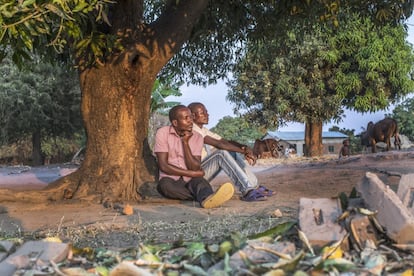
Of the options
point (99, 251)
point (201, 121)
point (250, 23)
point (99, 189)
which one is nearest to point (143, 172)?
point (99, 189)

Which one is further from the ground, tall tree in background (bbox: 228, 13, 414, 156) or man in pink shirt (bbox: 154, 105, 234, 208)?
tall tree in background (bbox: 228, 13, 414, 156)

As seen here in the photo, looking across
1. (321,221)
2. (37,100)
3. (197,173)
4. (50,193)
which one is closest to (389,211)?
(321,221)

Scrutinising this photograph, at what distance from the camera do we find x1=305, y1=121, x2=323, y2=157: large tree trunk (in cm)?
2253

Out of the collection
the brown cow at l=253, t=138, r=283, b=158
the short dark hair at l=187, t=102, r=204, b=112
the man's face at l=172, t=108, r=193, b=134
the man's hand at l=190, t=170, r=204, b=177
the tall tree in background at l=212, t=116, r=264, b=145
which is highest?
the tall tree in background at l=212, t=116, r=264, b=145

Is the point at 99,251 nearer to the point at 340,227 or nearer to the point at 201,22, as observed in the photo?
the point at 340,227

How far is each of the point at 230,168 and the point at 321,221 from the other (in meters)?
4.06

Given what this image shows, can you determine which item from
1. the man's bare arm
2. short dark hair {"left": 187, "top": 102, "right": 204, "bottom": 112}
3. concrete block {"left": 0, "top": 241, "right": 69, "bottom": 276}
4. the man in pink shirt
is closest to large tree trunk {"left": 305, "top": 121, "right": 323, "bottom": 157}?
short dark hair {"left": 187, "top": 102, "right": 204, "bottom": 112}

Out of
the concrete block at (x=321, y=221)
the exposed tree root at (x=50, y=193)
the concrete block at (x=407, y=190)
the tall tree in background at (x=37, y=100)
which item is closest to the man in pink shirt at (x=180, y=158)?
the exposed tree root at (x=50, y=193)

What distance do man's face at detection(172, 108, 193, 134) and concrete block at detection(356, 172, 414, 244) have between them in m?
Answer: 3.55

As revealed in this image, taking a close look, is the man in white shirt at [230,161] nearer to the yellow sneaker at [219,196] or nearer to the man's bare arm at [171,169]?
the man's bare arm at [171,169]

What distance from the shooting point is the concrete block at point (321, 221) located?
2.46 meters

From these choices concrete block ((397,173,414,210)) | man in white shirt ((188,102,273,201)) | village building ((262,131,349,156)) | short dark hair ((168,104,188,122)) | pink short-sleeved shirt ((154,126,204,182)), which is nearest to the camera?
concrete block ((397,173,414,210))

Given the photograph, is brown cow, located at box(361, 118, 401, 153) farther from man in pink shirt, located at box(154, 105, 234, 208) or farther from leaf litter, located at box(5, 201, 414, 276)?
leaf litter, located at box(5, 201, 414, 276)

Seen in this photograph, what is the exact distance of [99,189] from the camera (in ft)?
23.2
